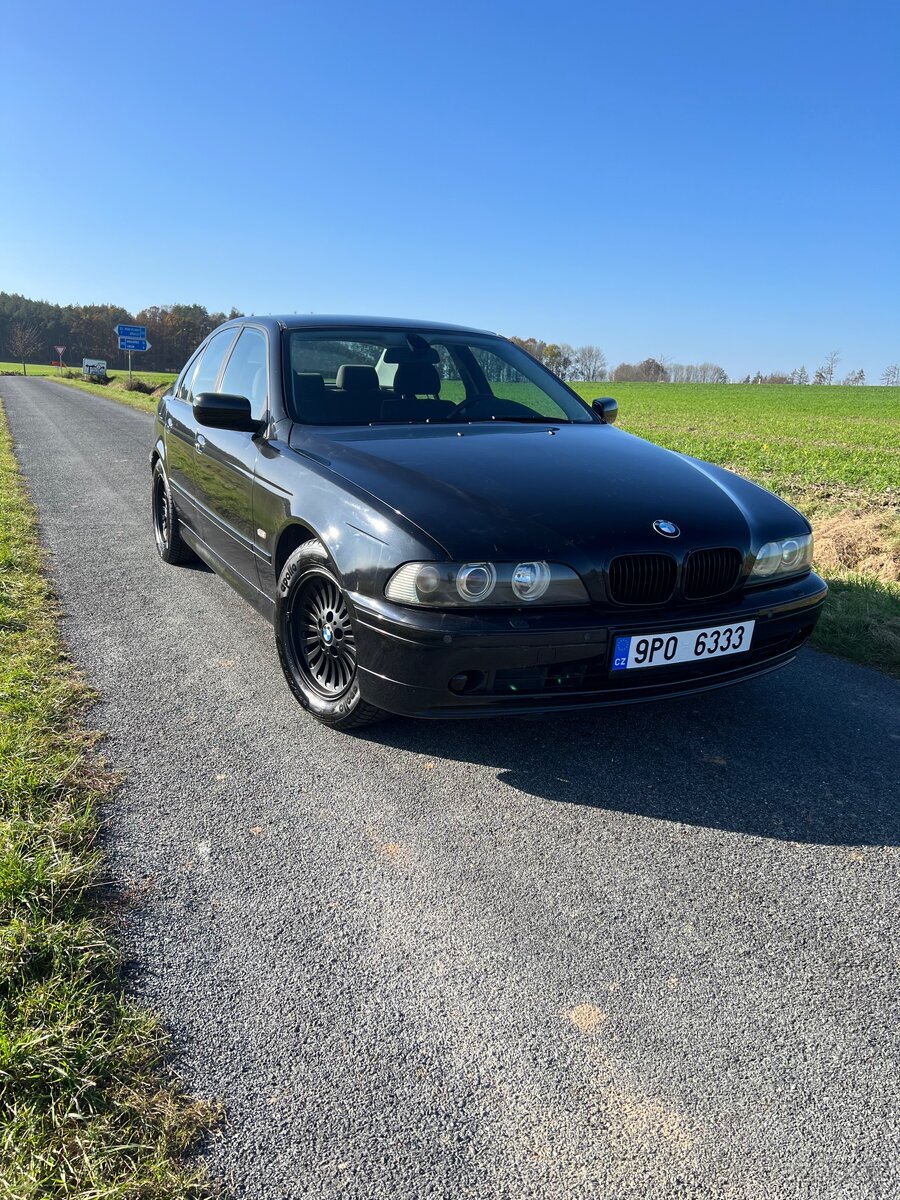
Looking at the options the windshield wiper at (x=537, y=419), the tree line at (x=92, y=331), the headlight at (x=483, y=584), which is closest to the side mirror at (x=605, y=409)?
the windshield wiper at (x=537, y=419)

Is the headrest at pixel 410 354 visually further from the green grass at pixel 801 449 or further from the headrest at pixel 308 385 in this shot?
the green grass at pixel 801 449

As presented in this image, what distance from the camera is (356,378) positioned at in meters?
4.11

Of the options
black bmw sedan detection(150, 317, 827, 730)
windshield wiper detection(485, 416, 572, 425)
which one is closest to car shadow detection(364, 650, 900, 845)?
black bmw sedan detection(150, 317, 827, 730)

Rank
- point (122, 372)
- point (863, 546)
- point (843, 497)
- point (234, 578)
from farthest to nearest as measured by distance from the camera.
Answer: point (122, 372), point (843, 497), point (863, 546), point (234, 578)

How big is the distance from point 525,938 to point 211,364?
4189 millimetres

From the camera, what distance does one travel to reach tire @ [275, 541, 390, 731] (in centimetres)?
318

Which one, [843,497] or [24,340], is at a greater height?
[24,340]

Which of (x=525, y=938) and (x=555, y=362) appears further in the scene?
(x=555, y=362)

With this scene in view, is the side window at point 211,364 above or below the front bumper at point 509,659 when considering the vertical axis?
above

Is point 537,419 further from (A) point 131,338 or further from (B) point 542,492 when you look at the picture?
(A) point 131,338

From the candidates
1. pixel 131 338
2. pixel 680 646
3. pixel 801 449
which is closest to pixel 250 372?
pixel 680 646

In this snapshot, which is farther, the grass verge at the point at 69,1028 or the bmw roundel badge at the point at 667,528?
the bmw roundel badge at the point at 667,528

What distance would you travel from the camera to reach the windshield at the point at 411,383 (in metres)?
3.98

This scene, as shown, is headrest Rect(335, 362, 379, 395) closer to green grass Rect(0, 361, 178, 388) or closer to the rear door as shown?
the rear door
